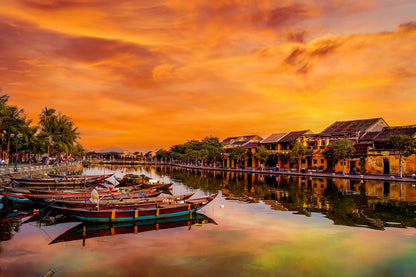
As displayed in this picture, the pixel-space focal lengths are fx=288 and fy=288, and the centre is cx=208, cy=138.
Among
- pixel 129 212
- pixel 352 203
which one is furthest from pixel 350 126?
pixel 129 212

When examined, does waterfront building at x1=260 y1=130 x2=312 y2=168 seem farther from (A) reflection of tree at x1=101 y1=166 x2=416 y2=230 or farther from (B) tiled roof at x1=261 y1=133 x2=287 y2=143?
(A) reflection of tree at x1=101 y1=166 x2=416 y2=230

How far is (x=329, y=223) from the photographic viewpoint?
2006cm

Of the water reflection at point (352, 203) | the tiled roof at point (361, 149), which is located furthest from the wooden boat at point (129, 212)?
the tiled roof at point (361, 149)

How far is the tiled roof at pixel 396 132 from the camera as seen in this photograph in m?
52.6

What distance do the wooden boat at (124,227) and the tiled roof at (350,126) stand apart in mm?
53446

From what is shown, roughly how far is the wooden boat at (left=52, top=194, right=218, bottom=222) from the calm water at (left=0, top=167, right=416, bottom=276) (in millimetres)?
555

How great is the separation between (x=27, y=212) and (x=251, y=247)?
61.0ft

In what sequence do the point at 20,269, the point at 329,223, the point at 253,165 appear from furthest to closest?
the point at 253,165, the point at 329,223, the point at 20,269

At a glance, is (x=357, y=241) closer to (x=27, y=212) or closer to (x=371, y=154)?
(x=27, y=212)

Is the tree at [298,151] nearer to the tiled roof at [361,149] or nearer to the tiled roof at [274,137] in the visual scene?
the tiled roof at [361,149]

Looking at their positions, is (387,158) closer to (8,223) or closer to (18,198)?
(18,198)

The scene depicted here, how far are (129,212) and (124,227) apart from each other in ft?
3.25

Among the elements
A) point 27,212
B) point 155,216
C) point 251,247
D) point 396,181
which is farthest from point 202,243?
point 396,181

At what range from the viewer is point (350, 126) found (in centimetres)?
6725
